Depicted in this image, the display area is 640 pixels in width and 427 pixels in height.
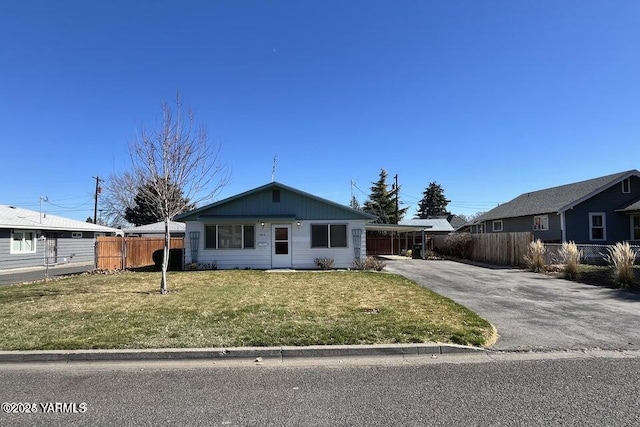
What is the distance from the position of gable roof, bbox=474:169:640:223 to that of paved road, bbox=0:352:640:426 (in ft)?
70.0

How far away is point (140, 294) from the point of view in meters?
11.0

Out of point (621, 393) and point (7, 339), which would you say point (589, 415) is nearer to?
point (621, 393)

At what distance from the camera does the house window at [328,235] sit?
19438 millimetres

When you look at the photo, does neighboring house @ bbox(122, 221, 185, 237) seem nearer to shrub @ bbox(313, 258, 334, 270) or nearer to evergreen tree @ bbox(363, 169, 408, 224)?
shrub @ bbox(313, 258, 334, 270)

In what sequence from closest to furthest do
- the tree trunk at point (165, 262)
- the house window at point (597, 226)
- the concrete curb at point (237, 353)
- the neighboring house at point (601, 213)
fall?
the concrete curb at point (237, 353) → the tree trunk at point (165, 262) → the neighboring house at point (601, 213) → the house window at point (597, 226)

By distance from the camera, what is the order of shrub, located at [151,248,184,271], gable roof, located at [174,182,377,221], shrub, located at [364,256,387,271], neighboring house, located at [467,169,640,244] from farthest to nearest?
1. neighboring house, located at [467,169,640,244]
2. shrub, located at [151,248,184,271]
3. gable roof, located at [174,182,377,221]
4. shrub, located at [364,256,387,271]

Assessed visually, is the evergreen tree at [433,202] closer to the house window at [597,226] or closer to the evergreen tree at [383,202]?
the evergreen tree at [383,202]

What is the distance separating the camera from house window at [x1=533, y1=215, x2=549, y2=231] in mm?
25734

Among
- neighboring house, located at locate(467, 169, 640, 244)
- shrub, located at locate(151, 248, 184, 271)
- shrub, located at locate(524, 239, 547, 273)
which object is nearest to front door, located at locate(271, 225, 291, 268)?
shrub, located at locate(151, 248, 184, 271)

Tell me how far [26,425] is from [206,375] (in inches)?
72.4

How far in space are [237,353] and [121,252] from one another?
56.1ft

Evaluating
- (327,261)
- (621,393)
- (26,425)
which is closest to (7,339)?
(26,425)

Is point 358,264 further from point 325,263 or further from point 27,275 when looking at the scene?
point 27,275

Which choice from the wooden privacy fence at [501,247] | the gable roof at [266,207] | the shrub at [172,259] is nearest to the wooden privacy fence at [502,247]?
the wooden privacy fence at [501,247]
